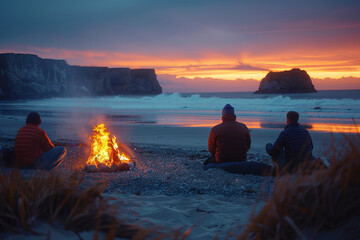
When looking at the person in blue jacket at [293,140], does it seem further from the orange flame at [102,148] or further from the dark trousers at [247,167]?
the orange flame at [102,148]

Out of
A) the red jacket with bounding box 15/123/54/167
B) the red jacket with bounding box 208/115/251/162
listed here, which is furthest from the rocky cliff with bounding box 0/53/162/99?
the red jacket with bounding box 208/115/251/162

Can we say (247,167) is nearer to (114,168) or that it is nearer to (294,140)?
(294,140)

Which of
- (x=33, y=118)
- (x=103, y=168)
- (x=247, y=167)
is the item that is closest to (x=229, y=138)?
(x=247, y=167)

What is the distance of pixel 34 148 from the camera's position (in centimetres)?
674

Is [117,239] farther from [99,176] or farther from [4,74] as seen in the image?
[4,74]

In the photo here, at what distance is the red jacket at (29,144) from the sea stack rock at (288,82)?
11323 centimetres

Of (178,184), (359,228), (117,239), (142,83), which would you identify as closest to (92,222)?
(117,239)

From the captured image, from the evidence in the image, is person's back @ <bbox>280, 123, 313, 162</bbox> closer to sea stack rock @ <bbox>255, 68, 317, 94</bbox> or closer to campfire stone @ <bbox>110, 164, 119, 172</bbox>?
campfire stone @ <bbox>110, 164, 119, 172</bbox>

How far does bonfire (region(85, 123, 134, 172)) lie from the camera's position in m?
7.39

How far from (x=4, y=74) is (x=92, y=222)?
10515cm

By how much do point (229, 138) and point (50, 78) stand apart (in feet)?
359

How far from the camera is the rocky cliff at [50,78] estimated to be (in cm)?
9294

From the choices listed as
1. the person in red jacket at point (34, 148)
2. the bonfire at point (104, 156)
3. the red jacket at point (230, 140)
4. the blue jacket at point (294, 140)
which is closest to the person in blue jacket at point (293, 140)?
the blue jacket at point (294, 140)

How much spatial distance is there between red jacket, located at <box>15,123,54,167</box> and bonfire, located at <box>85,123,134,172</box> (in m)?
1.11
